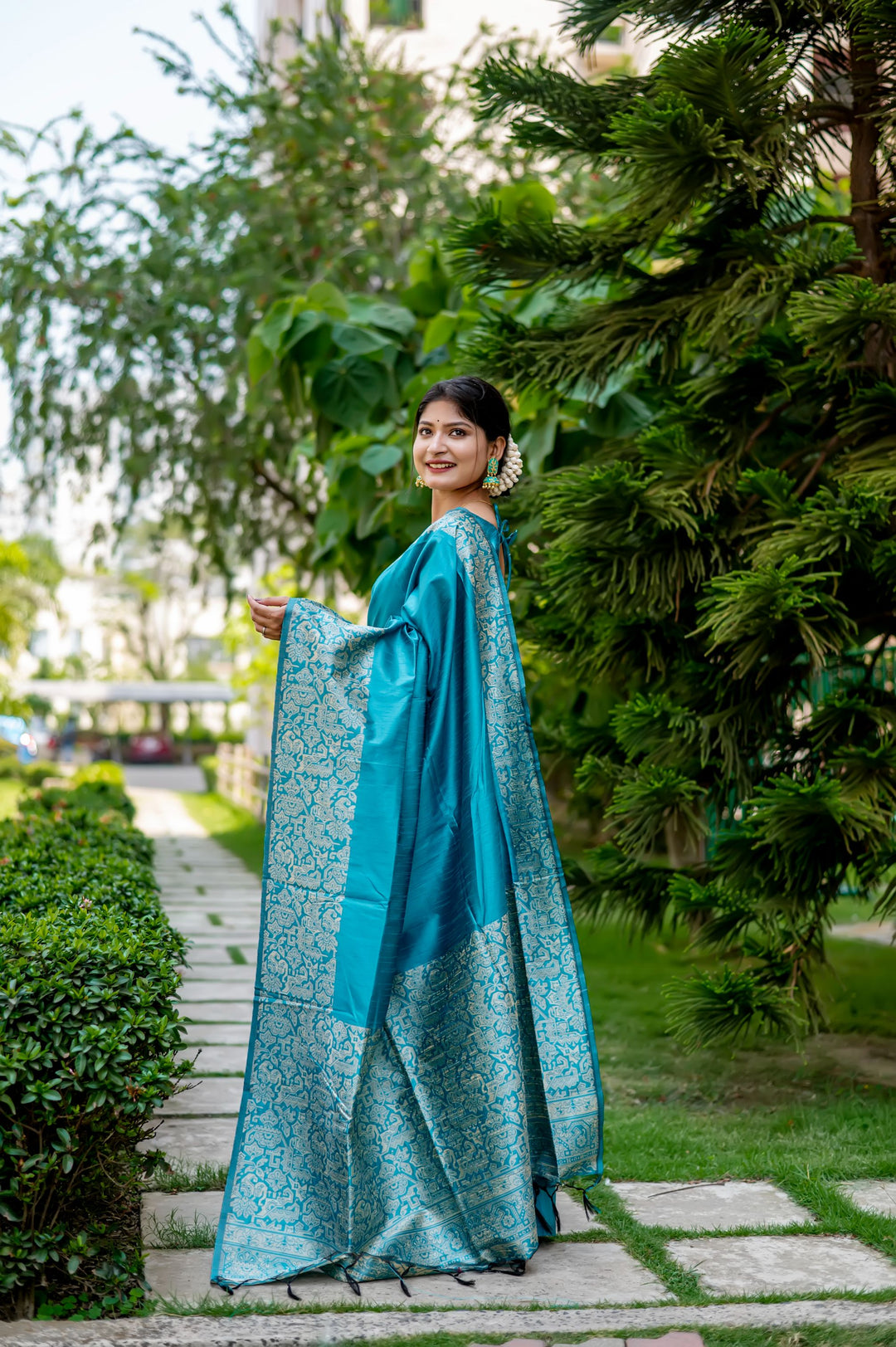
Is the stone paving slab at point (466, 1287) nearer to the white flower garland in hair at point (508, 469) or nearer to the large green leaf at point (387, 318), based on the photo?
the white flower garland in hair at point (508, 469)

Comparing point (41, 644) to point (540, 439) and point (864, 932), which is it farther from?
point (540, 439)

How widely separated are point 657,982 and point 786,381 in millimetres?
3086

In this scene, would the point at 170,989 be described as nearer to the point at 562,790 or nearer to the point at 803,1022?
the point at 803,1022

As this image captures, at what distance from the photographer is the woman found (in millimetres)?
2641

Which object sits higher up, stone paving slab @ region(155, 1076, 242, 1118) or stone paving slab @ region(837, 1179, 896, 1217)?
stone paving slab @ region(837, 1179, 896, 1217)

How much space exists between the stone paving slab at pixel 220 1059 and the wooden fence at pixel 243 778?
7788mm

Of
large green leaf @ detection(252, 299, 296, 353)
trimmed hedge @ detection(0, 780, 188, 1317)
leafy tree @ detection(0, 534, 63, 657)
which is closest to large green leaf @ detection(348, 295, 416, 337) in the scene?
large green leaf @ detection(252, 299, 296, 353)

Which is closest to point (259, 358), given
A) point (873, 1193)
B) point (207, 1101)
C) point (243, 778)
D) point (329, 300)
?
point (329, 300)

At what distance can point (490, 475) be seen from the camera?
9.86 feet

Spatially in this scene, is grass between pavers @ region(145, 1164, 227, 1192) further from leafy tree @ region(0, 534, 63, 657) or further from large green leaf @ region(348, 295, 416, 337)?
leafy tree @ region(0, 534, 63, 657)

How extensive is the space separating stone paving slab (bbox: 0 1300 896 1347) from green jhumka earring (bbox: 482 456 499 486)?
5.55 feet

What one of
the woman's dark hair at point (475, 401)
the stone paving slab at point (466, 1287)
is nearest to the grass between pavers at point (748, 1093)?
the stone paving slab at point (466, 1287)

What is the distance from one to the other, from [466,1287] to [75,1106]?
84cm

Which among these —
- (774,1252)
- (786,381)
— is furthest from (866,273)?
(774,1252)
